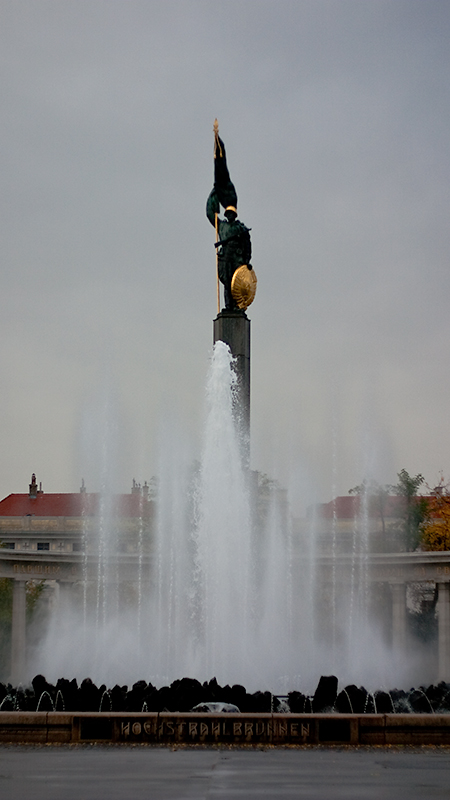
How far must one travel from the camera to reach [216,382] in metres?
29.0

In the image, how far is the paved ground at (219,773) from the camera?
35.3ft

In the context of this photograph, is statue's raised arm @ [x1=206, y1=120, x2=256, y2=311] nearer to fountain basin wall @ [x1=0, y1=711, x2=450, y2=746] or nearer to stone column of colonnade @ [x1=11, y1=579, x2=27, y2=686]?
stone column of colonnade @ [x1=11, y1=579, x2=27, y2=686]

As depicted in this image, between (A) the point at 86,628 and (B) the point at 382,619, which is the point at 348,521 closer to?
(B) the point at 382,619

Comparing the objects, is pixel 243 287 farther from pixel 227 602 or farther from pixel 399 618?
pixel 399 618

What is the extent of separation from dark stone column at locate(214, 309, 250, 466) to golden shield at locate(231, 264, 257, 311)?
371 mm

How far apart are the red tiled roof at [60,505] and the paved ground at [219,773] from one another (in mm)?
57296

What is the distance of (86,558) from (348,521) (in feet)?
120

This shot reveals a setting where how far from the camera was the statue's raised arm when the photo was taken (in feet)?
101

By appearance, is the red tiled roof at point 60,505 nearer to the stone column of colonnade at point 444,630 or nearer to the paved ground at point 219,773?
the stone column of colonnade at point 444,630

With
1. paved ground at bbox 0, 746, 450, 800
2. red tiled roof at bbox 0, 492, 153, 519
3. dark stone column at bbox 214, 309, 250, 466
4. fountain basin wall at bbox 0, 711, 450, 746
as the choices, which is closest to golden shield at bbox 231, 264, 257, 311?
dark stone column at bbox 214, 309, 250, 466

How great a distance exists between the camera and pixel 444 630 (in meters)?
33.9

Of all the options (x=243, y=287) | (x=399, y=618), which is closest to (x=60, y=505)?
(x=399, y=618)

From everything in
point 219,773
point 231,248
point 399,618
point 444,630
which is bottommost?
point 219,773

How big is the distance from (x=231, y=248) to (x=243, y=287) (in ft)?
4.26
